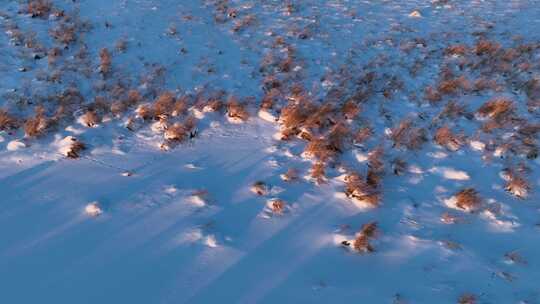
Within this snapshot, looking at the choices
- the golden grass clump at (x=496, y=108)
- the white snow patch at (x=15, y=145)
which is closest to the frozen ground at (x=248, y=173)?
the white snow patch at (x=15, y=145)

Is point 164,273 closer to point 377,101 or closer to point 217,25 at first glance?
point 377,101

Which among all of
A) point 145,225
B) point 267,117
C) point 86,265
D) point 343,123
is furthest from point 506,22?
point 86,265

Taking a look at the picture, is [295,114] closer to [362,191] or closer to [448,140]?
[362,191]

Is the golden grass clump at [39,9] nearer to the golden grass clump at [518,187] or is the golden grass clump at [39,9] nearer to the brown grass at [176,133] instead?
the brown grass at [176,133]

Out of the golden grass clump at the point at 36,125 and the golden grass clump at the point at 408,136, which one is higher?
the golden grass clump at the point at 36,125

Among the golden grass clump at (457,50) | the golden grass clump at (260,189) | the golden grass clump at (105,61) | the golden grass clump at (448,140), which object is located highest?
the golden grass clump at (105,61)

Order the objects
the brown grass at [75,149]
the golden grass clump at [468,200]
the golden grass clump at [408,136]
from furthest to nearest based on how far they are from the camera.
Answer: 1. the golden grass clump at [408,136]
2. the brown grass at [75,149]
3. the golden grass clump at [468,200]

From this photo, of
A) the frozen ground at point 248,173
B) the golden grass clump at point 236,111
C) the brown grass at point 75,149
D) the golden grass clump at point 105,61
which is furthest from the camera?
the golden grass clump at point 105,61
